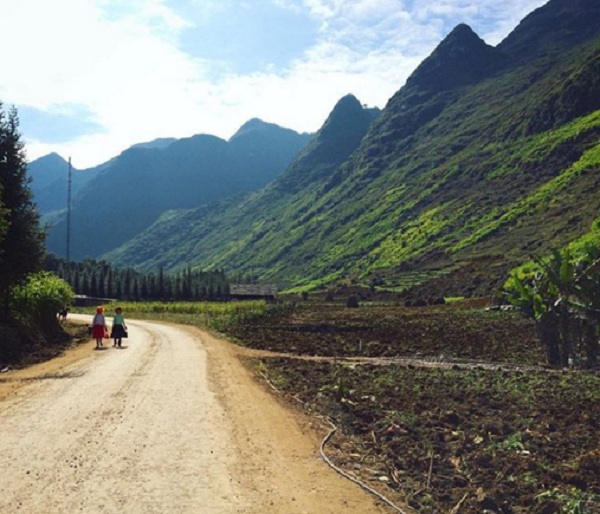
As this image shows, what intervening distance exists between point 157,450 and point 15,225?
2117cm

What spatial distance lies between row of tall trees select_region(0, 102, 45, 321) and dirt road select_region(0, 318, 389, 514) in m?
8.82

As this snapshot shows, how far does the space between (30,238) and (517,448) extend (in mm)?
25260

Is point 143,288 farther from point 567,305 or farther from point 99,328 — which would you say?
point 567,305

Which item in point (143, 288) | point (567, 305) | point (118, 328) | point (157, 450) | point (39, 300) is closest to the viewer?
point (157, 450)

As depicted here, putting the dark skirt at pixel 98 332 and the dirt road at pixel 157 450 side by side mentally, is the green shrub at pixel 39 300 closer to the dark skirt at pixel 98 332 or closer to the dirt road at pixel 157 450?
the dark skirt at pixel 98 332

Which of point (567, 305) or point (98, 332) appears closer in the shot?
point (567, 305)

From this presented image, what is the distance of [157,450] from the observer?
39.3 feet

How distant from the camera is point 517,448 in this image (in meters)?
12.9

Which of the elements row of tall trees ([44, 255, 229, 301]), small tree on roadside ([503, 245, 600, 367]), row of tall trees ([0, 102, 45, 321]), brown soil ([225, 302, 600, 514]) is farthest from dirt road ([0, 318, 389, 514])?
row of tall trees ([44, 255, 229, 301])

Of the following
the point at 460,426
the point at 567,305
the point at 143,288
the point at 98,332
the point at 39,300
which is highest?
the point at 567,305

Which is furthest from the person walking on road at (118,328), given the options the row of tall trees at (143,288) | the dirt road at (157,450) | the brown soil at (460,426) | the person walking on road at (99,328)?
the row of tall trees at (143,288)

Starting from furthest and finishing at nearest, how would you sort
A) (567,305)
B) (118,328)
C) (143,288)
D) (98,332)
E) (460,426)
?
(143,288) < (118,328) < (98,332) < (567,305) < (460,426)

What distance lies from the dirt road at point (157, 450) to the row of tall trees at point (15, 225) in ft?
28.9

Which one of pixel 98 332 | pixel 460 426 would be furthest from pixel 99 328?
pixel 460 426
